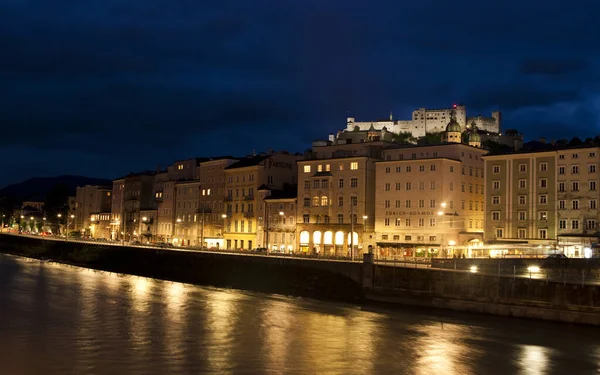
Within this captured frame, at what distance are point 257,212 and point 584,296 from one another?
62.9 m

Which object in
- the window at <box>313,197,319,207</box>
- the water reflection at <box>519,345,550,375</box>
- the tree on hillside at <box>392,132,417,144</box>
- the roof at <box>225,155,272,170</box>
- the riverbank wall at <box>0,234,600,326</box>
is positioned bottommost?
the water reflection at <box>519,345,550,375</box>

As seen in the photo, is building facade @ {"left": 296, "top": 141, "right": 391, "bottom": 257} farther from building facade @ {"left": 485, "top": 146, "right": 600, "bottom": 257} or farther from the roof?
building facade @ {"left": 485, "top": 146, "right": 600, "bottom": 257}

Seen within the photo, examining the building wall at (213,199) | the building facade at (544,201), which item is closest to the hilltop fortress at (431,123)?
the building wall at (213,199)

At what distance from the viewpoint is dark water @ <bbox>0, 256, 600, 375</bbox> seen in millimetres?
33750

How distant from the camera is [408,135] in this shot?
18662 cm

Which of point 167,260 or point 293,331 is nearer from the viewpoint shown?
point 293,331

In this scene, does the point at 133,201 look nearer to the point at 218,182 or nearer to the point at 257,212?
the point at 218,182

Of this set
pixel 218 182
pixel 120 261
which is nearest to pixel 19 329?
pixel 120 261

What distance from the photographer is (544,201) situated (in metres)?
76.1

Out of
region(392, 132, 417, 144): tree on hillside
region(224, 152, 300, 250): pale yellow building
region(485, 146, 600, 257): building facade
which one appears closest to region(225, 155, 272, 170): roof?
region(224, 152, 300, 250): pale yellow building

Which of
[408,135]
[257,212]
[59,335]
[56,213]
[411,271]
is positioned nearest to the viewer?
[59,335]

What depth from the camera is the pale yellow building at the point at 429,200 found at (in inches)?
3221

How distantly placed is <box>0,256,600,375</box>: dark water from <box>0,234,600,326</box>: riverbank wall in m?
1.64

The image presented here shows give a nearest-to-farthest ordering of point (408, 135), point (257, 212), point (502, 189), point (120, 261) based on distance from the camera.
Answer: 1. point (502, 189)
2. point (120, 261)
3. point (257, 212)
4. point (408, 135)
